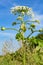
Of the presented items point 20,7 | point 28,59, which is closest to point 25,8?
point 20,7

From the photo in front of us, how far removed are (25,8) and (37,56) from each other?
59cm

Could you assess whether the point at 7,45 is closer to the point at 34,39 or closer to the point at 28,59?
the point at 28,59

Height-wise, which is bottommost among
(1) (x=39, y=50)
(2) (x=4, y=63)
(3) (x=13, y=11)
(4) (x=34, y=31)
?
(2) (x=4, y=63)

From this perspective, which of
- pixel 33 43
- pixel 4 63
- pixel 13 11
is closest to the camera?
pixel 33 43

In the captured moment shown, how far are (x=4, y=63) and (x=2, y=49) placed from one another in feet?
7.34

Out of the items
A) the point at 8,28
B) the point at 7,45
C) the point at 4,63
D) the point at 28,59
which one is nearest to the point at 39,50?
the point at 8,28

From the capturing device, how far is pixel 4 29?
2.68m

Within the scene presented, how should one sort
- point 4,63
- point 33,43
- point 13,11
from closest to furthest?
1. point 33,43
2. point 13,11
3. point 4,63

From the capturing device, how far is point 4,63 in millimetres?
6000

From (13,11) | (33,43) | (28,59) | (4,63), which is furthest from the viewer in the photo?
(4,63)

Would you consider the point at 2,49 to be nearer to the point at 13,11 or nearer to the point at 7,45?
the point at 7,45

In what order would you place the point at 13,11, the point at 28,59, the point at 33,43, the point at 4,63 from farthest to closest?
the point at 4,63 → the point at 28,59 → the point at 13,11 → the point at 33,43

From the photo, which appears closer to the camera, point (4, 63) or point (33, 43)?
point (33, 43)

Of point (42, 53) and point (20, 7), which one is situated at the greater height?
point (20, 7)
